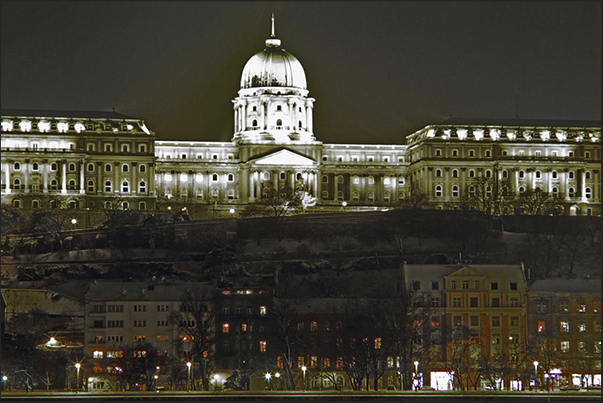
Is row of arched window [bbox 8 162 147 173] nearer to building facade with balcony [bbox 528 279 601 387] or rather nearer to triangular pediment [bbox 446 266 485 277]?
building facade with balcony [bbox 528 279 601 387]

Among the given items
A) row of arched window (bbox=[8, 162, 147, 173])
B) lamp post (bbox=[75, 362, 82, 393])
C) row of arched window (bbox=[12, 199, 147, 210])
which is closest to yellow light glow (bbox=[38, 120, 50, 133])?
row of arched window (bbox=[8, 162, 147, 173])

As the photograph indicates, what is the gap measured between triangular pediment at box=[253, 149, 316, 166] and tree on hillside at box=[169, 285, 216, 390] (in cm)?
5913

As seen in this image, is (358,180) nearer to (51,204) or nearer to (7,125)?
(51,204)

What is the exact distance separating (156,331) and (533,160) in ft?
243

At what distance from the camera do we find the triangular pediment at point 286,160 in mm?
163250

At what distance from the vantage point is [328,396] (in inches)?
3307

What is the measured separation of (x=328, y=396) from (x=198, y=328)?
16.4 metres

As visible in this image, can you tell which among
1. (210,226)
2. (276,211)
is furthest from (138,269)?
(276,211)

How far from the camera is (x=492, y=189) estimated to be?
15912 cm

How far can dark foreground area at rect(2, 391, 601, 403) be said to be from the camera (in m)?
83.1

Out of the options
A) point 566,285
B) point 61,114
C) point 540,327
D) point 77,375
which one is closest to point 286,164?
point 61,114

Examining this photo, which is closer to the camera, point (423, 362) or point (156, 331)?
point (423, 362)

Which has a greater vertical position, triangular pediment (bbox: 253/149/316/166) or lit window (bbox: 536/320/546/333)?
triangular pediment (bbox: 253/149/316/166)

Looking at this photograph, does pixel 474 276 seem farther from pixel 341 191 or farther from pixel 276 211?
pixel 341 191
